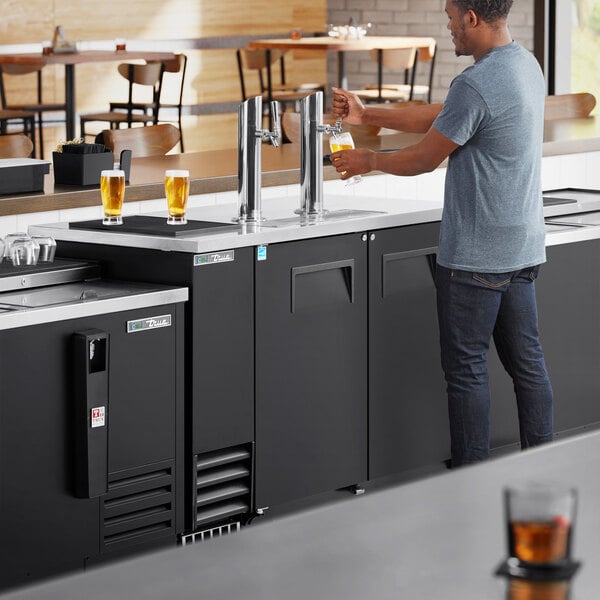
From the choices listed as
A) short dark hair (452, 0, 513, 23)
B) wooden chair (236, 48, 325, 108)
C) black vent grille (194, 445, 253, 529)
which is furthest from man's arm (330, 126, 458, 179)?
wooden chair (236, 48, 325, 108)

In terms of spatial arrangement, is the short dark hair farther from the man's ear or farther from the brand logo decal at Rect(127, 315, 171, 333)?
the brand logo decal at Rect(127, 315, 171, 333)

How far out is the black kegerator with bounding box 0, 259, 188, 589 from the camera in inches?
126

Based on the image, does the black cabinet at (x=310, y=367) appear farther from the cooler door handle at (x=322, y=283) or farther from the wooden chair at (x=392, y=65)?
the wooden chair at (x=392, y=65)

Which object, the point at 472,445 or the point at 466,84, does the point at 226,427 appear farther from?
the point at 466,84

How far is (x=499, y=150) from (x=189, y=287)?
0.90 m

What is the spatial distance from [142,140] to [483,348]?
187cm

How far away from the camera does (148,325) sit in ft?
11.3

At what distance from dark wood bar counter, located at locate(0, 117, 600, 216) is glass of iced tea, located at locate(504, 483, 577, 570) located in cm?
274

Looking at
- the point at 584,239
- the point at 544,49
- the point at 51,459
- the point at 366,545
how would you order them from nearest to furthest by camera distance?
1. the point at 366,545
2. the point at 51,459
3. the point at 584,239
4. the point at 544,49

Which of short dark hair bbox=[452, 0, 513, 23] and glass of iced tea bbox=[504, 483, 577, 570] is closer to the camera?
glass of iced tea bbox=[504, 483, 577, 570]

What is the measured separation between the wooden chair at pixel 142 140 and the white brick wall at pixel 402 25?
24.0 feet

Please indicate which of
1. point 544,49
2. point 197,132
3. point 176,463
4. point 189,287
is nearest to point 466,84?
point 189,287

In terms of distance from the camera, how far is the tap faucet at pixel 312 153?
13.2 ft

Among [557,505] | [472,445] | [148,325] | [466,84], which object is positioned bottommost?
[472,445]
